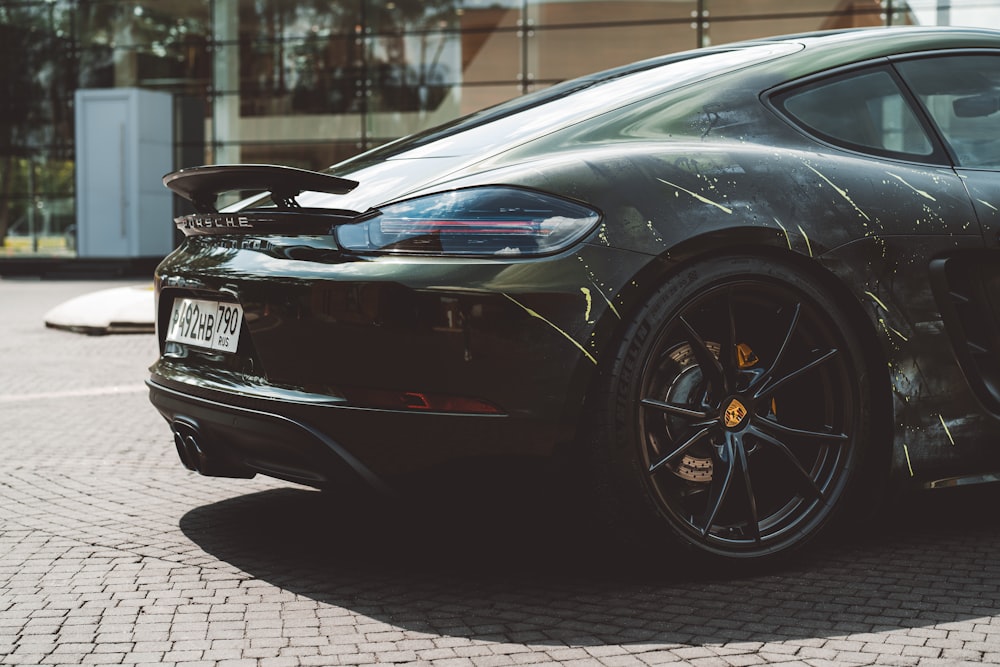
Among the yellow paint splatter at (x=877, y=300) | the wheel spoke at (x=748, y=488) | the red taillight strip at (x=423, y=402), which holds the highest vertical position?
the yellow paint splatter at (x=877, y=300)

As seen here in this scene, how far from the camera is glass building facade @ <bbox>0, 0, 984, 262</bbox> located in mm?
26516

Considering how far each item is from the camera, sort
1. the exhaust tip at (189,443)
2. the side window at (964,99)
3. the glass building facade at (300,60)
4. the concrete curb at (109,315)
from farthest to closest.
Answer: the glass building facade at (300,60), the concrete curb at (109,315), the side window at (964,99), the exhaust tip at (189,443)

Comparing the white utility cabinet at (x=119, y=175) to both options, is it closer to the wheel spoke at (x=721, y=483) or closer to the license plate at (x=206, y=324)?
the license plate at (x=206, y=324)

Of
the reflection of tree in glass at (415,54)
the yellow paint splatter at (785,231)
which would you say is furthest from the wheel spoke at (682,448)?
the reflection of tree in glass at (415,54)

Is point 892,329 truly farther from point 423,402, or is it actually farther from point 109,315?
point 109,315

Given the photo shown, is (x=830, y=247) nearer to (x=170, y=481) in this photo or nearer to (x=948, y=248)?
(x=948, y=248)

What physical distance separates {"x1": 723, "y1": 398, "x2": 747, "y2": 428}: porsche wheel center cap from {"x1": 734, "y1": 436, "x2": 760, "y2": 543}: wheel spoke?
0.13 ft

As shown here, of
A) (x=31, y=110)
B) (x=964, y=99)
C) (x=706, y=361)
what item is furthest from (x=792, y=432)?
(x=31, y=110)

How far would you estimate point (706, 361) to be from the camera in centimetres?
323

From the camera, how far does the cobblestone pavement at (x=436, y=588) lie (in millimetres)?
2768

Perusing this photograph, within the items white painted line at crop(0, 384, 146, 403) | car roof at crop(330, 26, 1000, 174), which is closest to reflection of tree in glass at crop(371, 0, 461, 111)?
white painted line at crop(0, 384, 146, 403)

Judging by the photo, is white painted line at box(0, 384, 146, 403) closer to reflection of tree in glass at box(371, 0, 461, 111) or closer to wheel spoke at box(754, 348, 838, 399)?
wheel spoke at box(754, 348, 838, 399)

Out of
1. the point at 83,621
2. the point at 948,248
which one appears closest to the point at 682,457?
the point at 948,248

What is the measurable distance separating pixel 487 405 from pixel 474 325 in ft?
0.65
